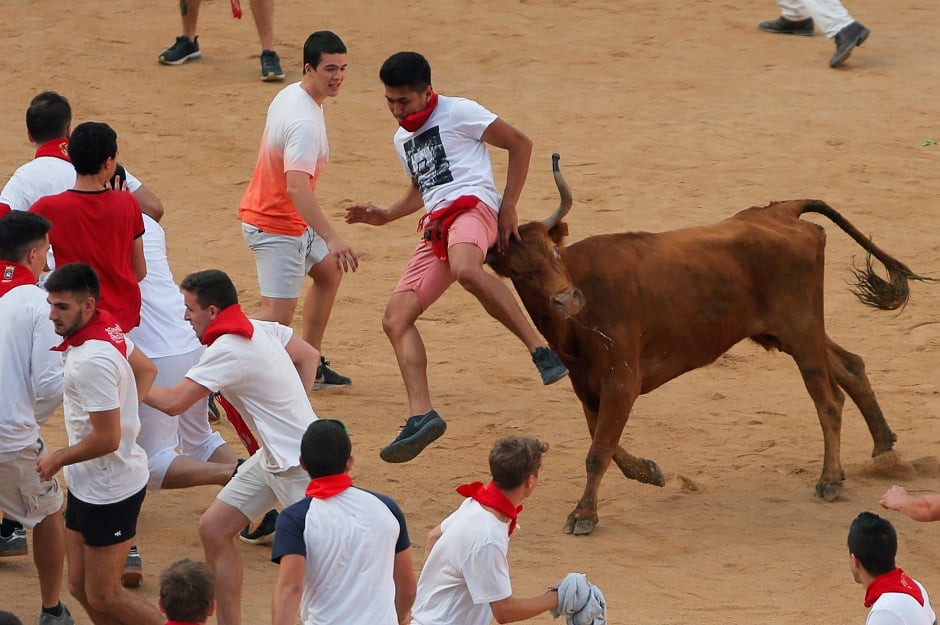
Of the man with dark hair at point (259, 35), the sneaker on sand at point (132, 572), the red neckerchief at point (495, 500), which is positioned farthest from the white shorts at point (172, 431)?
the man with dark hair at point (259, 35)

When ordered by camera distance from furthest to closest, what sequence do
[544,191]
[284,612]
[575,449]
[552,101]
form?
[552,101], [544,191], [575,449], [284,612]

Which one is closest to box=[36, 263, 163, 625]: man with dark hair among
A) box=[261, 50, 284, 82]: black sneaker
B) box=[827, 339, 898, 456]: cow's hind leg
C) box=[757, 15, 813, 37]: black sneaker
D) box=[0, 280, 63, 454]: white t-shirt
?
box=[0, 280, 63, 454]: white t-shirt

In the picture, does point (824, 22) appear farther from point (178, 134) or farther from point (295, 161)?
point (295, 161)

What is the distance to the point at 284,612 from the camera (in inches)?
211

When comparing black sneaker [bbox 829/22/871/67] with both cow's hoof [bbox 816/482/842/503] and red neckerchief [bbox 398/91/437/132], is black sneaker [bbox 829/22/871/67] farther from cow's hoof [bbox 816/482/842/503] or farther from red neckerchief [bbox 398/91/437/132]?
red neckerchief [bbox 398/91/437/132]

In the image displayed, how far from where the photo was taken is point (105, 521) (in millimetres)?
6504

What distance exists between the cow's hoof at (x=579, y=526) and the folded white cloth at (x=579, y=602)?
300 cm

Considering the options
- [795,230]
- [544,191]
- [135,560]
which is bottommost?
[544,191]

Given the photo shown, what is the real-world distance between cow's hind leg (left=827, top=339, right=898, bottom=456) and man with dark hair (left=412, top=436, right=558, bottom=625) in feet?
15.3

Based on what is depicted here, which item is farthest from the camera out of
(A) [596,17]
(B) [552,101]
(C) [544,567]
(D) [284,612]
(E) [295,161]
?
(A) [596,17]

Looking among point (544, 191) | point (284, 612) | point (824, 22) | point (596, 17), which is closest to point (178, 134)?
point (544, 191)

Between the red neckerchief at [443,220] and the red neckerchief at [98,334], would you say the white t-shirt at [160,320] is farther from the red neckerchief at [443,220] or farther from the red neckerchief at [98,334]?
the red neckerchief at [98,334]

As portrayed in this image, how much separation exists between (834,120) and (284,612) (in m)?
12.0

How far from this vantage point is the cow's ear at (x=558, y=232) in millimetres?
9070
